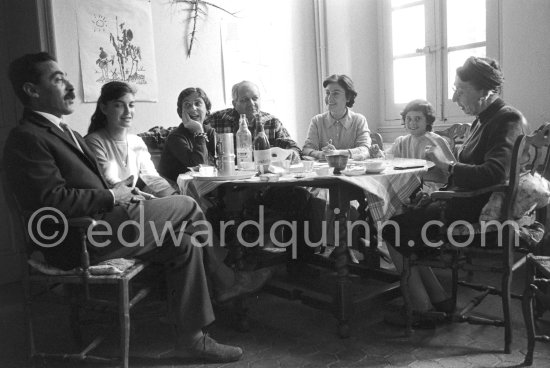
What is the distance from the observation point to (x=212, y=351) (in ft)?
6.65

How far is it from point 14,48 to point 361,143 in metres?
2.27

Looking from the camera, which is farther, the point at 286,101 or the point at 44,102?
the point at 286,101

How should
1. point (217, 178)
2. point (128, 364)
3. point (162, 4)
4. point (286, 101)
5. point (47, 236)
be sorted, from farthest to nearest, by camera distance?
point (286, 101), point (162, 4), point (217, 178), point (128, 364), point (47, 236)

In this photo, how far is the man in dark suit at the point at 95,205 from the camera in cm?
181

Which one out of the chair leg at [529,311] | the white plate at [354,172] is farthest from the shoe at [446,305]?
the white plate at [354,172]

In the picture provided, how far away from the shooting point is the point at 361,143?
3.32m

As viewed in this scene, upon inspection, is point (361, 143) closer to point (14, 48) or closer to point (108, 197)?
point (108, 197)

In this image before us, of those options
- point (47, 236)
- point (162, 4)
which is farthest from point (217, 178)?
point (162, 4)

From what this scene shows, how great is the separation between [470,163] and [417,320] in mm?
746

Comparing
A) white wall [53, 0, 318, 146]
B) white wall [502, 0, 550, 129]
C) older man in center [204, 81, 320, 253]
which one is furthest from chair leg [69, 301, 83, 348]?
white wall [502, 0, 550, 129]

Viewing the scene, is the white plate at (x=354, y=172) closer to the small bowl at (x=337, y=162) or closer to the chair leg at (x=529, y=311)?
the small bowl at (x=337, y=162)

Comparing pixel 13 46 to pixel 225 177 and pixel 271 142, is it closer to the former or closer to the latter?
pixel 271 142

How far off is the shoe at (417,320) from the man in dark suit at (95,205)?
74 cm

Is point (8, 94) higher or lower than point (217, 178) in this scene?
higher
